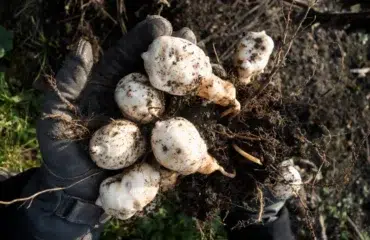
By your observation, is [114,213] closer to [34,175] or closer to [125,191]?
[125,191]

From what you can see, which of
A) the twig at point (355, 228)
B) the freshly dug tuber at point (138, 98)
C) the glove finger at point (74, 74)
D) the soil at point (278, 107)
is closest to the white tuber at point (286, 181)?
the soil at point (278, 107)

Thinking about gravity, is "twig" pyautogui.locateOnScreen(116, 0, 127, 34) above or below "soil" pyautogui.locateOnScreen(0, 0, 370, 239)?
above

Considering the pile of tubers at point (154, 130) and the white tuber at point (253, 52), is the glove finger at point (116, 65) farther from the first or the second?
the white tuber at point (253, 52)

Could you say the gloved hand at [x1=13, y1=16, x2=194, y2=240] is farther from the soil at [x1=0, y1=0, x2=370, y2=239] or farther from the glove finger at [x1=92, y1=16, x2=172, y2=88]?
the soil at [x1=0, y1=0, x2=370, y2=239]

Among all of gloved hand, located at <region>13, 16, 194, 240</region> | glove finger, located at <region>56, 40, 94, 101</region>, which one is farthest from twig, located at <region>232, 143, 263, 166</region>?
glove finger, located at <region>56, 40, 94, 101</region>

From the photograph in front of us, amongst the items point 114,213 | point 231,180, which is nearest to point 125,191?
point 114,213

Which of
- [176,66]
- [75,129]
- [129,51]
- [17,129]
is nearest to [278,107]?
[176,66]

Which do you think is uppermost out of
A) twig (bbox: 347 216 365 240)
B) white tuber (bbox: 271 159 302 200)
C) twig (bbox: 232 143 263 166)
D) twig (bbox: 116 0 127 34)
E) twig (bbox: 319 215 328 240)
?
twig (bbox: 116 0 127 34)
